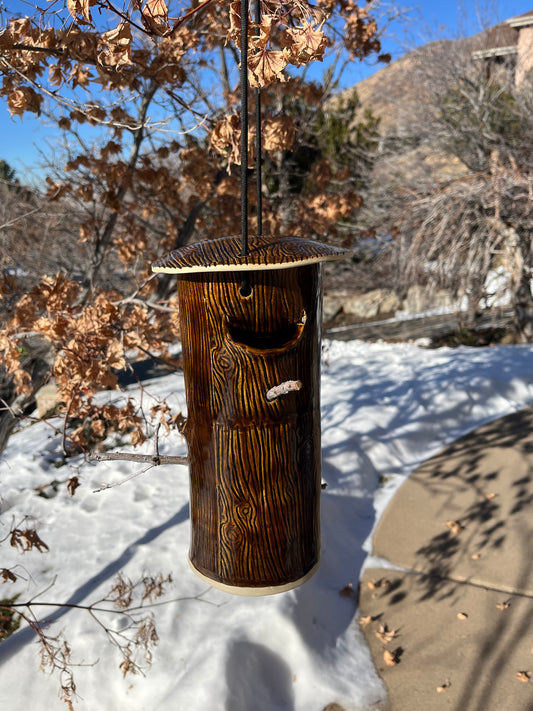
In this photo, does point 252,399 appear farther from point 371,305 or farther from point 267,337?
point 371,305

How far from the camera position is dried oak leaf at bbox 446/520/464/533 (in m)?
4.87

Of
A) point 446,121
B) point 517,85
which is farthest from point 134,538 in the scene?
point 517,85

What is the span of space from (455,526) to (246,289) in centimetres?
426

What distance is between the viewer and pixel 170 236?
495 cm

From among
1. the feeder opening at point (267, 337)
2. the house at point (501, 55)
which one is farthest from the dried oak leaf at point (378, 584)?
the house at point (501, 55)

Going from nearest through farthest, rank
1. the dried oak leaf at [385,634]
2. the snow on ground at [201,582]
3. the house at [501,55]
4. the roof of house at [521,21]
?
1. the snow on ground at [201,582]
2. the dried oak leaf at [385,634]
3. the house at [501,55]
4. the roof of house at [521,21]


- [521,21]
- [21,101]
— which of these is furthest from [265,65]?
[521,21]

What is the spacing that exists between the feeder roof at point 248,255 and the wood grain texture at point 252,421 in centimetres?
6

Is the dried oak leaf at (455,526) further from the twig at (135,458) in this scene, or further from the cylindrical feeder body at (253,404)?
the twig at (135,458)

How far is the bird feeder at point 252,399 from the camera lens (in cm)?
143

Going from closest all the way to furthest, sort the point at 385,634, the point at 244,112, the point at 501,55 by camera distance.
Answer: the point at 244,112 → the point at 385,634 → the point at 501,55

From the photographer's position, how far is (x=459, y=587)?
4.29 meters

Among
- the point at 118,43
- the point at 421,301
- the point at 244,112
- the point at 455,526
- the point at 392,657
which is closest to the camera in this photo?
the point at 244,112

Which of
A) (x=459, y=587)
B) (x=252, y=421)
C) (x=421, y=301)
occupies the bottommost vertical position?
(x=459, y=587)
